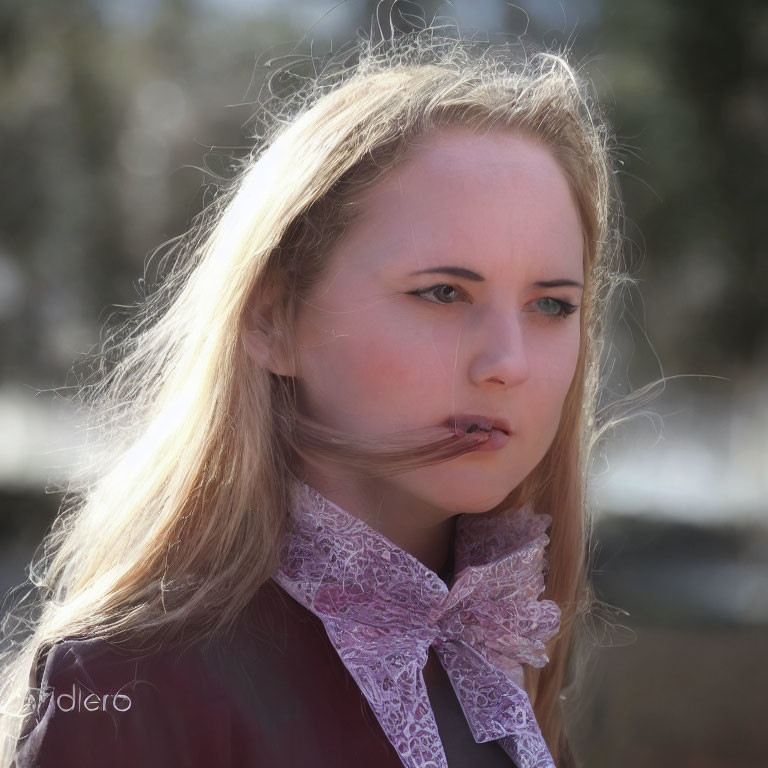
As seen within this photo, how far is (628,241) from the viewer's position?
449cm

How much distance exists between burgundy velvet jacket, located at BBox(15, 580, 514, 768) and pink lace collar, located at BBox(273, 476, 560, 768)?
0.04 metres

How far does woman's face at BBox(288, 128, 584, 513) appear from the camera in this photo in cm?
138

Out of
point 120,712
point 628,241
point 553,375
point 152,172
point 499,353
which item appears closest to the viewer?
point 120,712

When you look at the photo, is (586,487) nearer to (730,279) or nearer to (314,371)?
(314,371)

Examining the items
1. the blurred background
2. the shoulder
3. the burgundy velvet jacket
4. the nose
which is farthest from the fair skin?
the blurred background

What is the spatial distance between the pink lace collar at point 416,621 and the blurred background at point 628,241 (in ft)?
6.79

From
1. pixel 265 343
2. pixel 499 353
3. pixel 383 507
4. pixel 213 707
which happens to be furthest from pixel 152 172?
pixel 213 707

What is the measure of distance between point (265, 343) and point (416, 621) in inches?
17.7

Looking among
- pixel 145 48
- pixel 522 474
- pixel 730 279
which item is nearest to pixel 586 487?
pixel 522 474

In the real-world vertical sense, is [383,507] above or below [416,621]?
above

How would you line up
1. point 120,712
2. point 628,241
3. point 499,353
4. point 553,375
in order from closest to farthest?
1. point 120,712
2. point 499,353
3. point 553,375
4. point 628,241

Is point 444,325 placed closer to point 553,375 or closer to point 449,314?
point 449,314

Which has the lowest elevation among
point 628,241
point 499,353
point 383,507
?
point 383,507

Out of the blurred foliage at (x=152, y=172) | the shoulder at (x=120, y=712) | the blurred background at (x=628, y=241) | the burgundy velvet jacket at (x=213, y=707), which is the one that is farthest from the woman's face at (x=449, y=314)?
the blurred foliage at (x=152, y=172)
